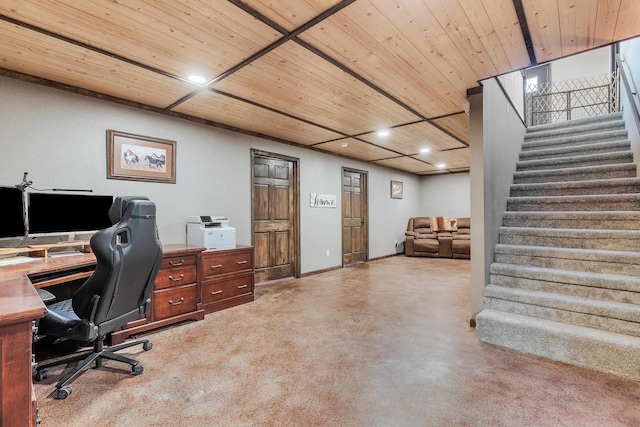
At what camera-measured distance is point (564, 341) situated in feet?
7.54

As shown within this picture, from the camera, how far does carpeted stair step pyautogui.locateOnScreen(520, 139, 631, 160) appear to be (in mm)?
3836

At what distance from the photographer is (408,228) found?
847 centimetres

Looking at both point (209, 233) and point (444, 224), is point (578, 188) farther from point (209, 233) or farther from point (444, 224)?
point (209, 233)

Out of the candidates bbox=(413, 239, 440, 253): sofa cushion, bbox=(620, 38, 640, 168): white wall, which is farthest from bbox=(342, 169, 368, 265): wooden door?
bbox=(620, 38, 640, 168): white wall

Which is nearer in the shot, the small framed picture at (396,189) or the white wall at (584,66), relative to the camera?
Result: the white wall at (584,66)

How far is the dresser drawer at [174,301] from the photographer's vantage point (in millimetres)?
A: 2895

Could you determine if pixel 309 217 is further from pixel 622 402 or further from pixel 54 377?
pixel 622 402

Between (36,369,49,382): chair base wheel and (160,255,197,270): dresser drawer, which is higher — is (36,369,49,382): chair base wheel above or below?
below

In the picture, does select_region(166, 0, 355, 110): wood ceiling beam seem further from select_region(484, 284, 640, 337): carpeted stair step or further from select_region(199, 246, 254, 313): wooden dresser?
select_region(484, 284, 640, 337): carpeted stair step

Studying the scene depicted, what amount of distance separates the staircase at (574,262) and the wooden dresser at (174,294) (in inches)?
110

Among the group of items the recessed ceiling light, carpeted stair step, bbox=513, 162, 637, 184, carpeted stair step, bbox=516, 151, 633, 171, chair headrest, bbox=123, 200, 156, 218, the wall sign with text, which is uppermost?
the recessed ceiling light

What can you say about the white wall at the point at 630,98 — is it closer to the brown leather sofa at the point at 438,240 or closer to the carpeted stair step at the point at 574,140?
the carpeted stair step at the point at 574,140

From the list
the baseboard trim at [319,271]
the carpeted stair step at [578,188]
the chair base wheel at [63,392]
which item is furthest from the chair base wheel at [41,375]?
the carpeted stair step at [578,188]

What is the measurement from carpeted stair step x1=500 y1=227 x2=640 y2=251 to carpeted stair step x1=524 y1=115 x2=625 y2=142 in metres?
2.42
